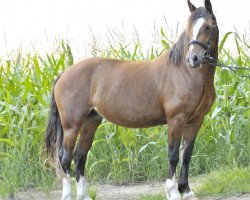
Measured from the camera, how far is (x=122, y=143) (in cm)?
812

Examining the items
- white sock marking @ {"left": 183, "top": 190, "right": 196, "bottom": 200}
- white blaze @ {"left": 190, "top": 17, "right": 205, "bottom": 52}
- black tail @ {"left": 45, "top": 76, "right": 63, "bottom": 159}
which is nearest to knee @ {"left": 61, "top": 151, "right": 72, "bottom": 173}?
black tail @ {"left": 45, "top": 76, "right": 63, "bottom": 159}

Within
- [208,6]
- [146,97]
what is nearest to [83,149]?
[146,97]

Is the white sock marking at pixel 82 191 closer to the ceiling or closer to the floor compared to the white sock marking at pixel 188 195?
closer to the ceiling

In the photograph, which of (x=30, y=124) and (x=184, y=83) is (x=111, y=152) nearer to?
(x=30, y=124)

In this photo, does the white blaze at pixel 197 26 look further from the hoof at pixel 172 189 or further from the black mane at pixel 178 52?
the hoof at pixel 172 189

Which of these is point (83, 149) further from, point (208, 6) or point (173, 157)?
point (208, 6)

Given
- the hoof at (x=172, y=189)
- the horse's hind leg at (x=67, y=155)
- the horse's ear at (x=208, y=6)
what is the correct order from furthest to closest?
the horse's hind leg at (x=67, y=155), the hoof at (x=172, y=189), the horse's ear at (x=208, y=6)

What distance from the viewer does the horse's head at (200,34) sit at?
570 centimetres

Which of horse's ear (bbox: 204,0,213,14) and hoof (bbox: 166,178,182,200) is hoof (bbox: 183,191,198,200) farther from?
horse's ear (bbox: 204,0,213,14)

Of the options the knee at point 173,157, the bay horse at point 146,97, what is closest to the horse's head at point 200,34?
the bay horse at point 146,97

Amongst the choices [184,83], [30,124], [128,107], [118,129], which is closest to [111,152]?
[118,129]

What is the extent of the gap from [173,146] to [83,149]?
3.99 ft

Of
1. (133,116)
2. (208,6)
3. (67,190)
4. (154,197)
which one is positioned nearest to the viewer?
(208,6)

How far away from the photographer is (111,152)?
26.0 ft
